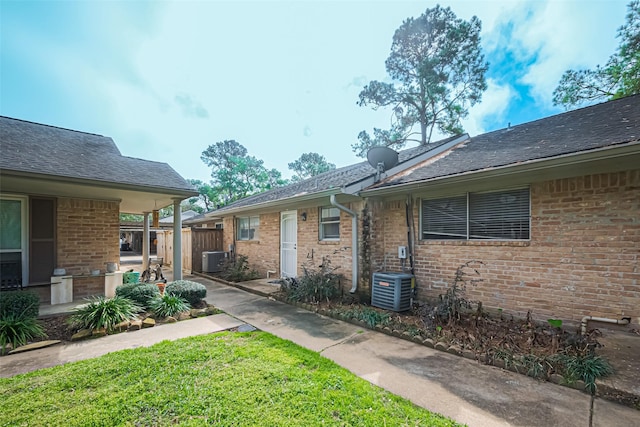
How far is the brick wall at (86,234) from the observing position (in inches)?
260

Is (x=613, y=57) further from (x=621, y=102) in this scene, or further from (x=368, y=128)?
(x=368, y=128)

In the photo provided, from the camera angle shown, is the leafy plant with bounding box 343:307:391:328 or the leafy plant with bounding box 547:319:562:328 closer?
the leafy plant with bounding box 547:319:562:328

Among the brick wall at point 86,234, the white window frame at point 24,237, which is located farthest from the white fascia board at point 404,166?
the white window frame at point 24,237

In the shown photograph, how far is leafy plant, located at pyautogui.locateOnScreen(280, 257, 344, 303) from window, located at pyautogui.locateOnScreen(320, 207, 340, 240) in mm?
885

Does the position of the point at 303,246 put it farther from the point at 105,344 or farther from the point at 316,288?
the point at 105,344

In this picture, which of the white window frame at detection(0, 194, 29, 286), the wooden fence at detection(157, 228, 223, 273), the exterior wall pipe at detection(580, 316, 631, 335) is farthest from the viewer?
the wooden fence at detection(157, 228, 223, 273)

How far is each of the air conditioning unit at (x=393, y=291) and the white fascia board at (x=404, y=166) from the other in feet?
6.65

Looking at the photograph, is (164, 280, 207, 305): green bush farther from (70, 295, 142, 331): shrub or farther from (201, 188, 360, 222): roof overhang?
(201, 188, 360, 222): roof overhang

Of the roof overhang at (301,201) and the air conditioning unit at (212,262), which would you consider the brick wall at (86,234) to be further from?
the air conditioning unit at (212,262)

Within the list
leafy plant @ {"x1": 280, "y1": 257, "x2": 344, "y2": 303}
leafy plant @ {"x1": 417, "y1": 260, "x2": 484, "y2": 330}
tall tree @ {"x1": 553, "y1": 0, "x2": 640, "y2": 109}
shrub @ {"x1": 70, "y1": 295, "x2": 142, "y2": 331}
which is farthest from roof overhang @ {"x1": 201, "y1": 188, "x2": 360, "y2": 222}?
tall tree @ {"x1": 553, "y1": 0, "x2": 640, "y2": 109}

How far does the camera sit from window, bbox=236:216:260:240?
35.5 ft

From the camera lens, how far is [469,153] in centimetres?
658

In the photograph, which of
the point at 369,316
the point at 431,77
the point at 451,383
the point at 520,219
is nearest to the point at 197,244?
the point at 369,316

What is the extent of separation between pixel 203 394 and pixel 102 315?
318cm
